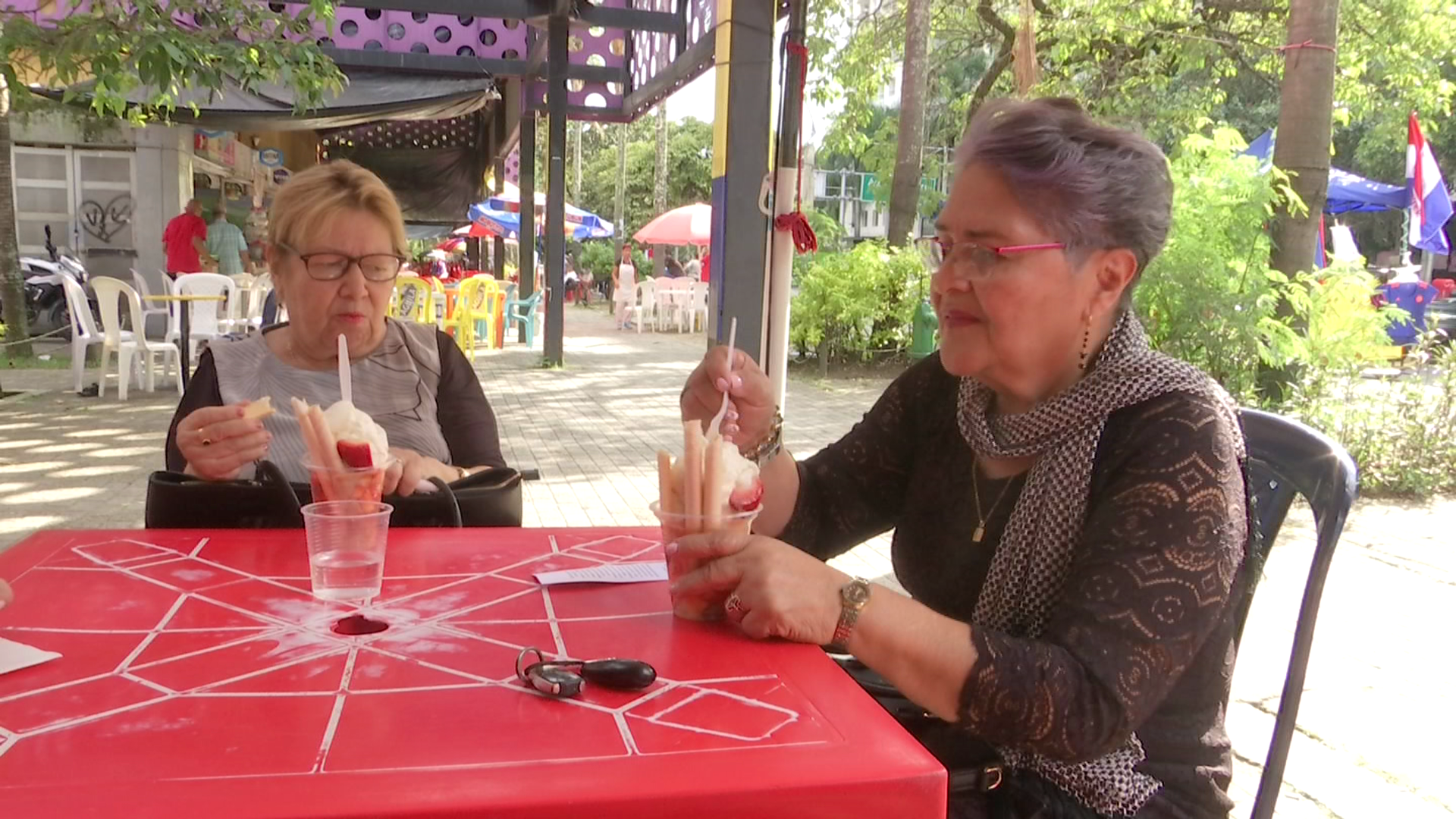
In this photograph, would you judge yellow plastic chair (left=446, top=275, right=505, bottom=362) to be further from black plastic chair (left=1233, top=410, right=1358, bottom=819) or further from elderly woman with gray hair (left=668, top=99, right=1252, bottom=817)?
black plastic chair (left=1233, top=410, right=1358, bottom=819)

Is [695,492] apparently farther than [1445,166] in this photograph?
No

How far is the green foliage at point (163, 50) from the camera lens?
4289 mm

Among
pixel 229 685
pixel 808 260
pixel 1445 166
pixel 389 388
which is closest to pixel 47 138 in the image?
pixel 808 260

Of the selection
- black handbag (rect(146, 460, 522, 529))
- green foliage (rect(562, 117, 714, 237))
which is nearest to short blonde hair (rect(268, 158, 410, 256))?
black handbag (rect(146, 460, 522, 529))

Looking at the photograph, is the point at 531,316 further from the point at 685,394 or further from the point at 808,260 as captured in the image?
the point at 685,394

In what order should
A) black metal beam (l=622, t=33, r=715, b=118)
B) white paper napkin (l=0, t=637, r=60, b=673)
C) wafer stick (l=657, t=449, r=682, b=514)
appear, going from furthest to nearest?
black metal beam (l=622, t=33, r=715, b=118) < wafer stick (l=657, t=449, r=682, b=514) < white paper napkin (l=0, t=637, r=60, b=673)

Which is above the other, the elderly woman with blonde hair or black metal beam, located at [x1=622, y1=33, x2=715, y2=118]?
black metal beam, located at [x1=622, y1=33, x2=715, y2=118]

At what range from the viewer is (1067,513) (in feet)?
5.28

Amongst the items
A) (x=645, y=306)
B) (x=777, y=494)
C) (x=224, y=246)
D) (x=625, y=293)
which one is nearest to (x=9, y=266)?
(x=224, y=246)

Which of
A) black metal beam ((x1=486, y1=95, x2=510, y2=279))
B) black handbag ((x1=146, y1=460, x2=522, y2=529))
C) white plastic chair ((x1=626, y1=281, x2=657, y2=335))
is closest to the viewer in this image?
black handbag ((x1=146, y1=460, x2=522, y2=529))

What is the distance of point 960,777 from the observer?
62.2 inches

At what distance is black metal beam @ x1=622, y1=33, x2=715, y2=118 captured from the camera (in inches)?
292

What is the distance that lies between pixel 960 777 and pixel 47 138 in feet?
55.7

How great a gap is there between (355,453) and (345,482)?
5cm
